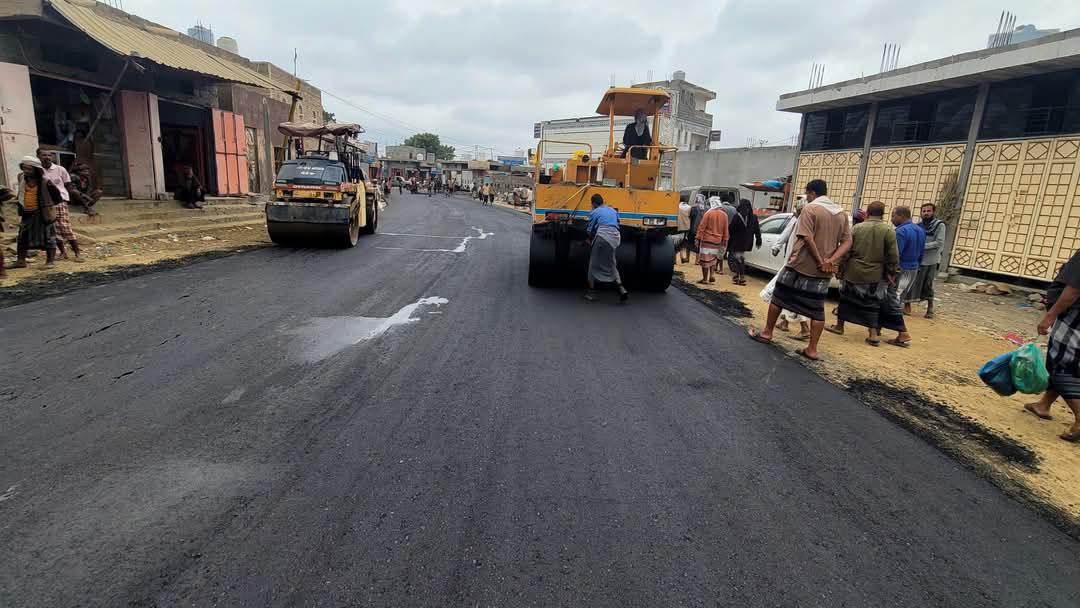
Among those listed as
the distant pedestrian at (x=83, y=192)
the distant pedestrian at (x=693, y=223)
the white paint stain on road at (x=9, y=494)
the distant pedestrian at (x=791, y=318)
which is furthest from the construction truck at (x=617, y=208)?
the distant pedestrian at (x=83, y=192)

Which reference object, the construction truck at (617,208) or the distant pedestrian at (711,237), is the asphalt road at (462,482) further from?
the distant pedestrian at (711,237)

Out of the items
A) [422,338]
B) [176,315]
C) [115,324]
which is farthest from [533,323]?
[115,324]

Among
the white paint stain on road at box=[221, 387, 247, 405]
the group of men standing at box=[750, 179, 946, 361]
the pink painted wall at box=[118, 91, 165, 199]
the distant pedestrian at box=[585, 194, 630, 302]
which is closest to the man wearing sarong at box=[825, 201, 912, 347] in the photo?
the group of men standing at box=[750, 179, 946, 361]

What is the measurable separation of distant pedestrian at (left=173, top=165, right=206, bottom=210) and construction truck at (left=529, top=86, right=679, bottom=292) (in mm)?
11157

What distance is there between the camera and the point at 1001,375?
4.45 m

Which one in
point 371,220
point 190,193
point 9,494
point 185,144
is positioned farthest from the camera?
point 185,144

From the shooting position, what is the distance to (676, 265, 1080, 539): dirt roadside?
354 cm

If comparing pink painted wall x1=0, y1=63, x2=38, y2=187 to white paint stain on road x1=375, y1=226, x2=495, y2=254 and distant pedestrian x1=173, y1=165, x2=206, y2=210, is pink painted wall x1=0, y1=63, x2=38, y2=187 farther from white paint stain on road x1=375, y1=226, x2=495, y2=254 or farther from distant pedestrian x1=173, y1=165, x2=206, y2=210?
white paint stain on road x1=375, y1=226, x2=495, y2=254

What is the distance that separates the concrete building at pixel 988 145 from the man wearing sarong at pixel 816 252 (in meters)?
8.32

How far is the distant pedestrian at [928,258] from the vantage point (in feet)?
25.8

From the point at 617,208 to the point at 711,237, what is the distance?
2738 mm

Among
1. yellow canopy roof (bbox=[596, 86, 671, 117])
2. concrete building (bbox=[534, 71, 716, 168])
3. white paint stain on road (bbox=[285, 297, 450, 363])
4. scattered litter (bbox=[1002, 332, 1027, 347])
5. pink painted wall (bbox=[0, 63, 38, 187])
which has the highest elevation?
concrete building (bbox=[534, 71, 716, 168])

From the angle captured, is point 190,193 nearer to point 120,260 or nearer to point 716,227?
point 120,260

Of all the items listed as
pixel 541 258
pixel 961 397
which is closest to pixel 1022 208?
pixel 961 397
